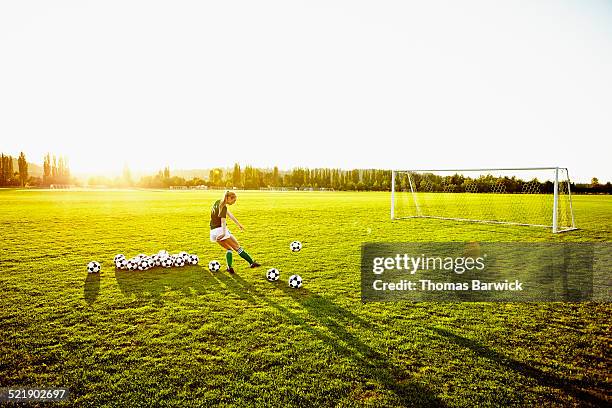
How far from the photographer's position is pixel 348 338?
18.0ft

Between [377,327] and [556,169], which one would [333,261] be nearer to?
[377,327]

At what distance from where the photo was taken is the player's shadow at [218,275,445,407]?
4168 millimetres

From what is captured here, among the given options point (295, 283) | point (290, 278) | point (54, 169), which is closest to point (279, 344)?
point (295, 283)

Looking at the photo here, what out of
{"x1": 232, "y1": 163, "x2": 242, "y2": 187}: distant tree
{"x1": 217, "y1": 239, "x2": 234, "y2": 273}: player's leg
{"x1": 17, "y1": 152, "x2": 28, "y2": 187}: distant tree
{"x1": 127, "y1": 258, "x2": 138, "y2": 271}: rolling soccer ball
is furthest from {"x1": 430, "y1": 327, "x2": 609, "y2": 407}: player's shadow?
{"x1": 17, "y1": 152, "x2": 28, "y2": 187}: distant tree

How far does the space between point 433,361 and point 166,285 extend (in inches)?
227

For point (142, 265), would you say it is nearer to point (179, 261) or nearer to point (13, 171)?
point (179, 261)

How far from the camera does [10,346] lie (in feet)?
17.3

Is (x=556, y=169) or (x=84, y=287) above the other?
(x=556, y=169)

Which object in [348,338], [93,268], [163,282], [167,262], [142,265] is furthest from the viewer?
[167,262]

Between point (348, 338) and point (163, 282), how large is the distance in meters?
4.85

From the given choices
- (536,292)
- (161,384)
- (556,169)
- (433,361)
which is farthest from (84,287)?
(556,169)

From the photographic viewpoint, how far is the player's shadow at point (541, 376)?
4.09 metres

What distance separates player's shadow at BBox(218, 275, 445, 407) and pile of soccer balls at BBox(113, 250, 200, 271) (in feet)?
7.55

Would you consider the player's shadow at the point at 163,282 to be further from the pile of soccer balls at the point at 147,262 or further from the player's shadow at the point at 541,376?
the player's shadow at the point at 541,376
